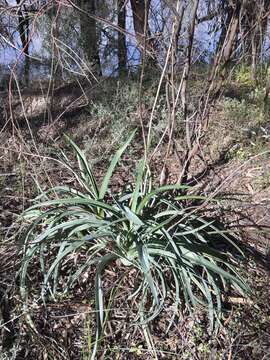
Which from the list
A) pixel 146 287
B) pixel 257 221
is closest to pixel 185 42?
pixel 257 221

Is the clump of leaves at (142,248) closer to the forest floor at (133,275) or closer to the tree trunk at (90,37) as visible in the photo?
the forest floor at (133,275)

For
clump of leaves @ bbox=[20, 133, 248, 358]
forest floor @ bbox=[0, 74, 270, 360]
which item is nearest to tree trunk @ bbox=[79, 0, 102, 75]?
forest floor @ bbox=[0, 74, 270, 360]

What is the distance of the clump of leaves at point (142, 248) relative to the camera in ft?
7.95

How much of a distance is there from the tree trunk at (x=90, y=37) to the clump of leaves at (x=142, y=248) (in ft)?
13.9

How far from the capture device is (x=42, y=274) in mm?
2713

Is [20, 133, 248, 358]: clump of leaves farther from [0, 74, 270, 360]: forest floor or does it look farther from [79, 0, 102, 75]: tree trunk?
[79, 0, 102, 75]: tree trunk

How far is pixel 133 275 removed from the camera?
8.88 ft

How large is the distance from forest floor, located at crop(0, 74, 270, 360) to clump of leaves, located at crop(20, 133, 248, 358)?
4.3 inches

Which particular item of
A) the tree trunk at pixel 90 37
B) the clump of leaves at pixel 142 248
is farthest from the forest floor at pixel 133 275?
the tree trunk at pixel 90 37

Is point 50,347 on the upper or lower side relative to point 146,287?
lower

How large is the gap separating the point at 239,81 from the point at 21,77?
330 centimetres

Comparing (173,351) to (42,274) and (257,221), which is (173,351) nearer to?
(42,274)

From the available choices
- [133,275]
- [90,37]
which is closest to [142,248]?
[133,275]

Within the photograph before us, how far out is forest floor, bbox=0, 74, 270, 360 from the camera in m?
2.35
